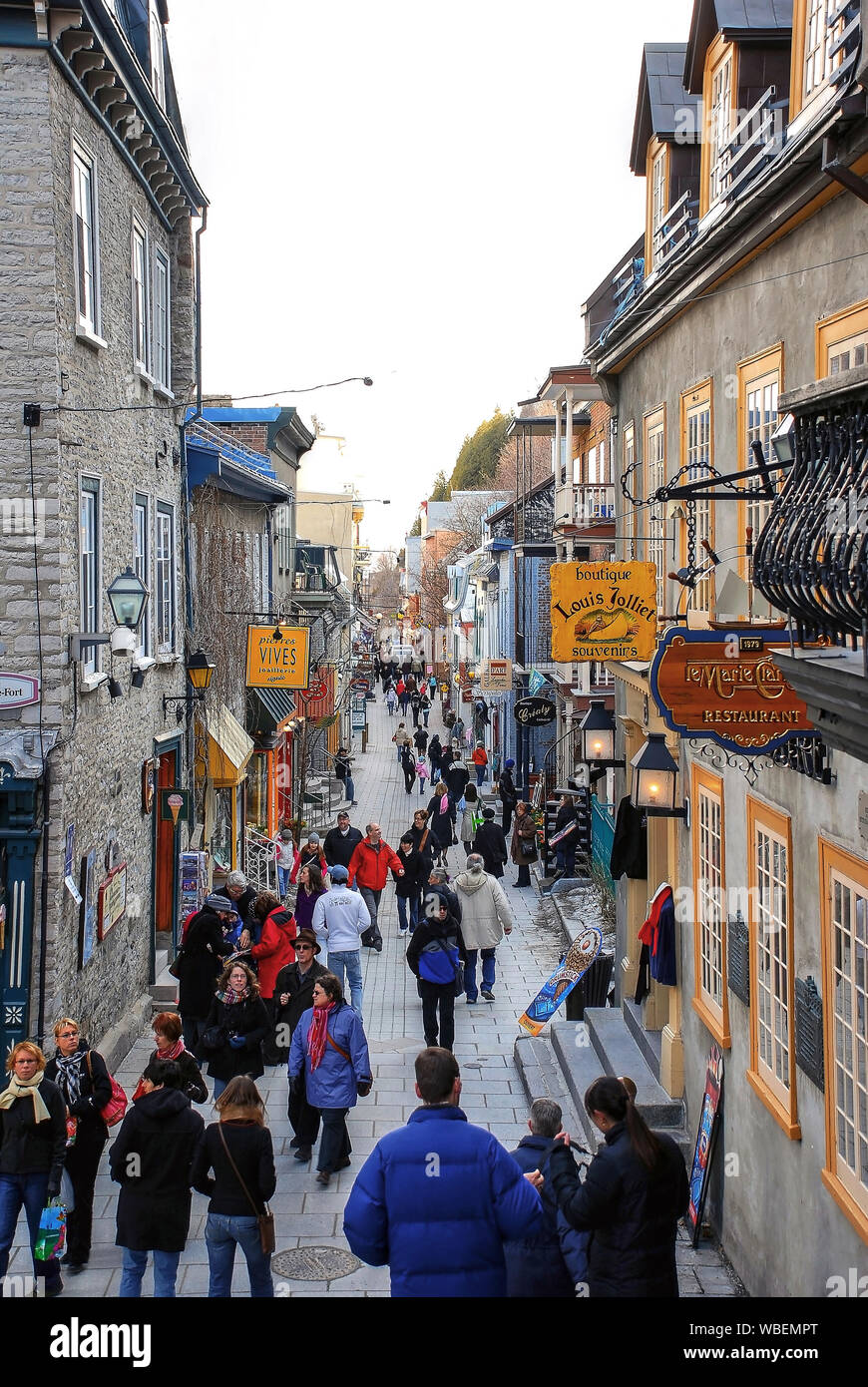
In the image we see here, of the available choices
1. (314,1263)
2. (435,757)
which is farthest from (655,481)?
(435,757)

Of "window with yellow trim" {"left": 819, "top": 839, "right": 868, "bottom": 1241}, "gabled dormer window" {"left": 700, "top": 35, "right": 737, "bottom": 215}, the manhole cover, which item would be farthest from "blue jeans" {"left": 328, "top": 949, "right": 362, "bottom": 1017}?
"gabled dormer window" {"left": 700, "top": 35, "right": 737, "bottom": 215}

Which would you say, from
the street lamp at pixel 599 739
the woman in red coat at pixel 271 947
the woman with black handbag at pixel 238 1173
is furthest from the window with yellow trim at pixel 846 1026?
the street lamp at pixel 599 739

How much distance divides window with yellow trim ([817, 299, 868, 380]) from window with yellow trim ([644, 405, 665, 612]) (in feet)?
16.0

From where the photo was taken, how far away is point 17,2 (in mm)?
10820

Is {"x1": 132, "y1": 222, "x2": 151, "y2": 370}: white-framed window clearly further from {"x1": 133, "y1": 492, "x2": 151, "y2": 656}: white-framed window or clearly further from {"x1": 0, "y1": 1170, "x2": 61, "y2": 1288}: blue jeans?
{"x1": 0, "y1": 1170, "x2": 61, "y2": 1288}: blue jeans

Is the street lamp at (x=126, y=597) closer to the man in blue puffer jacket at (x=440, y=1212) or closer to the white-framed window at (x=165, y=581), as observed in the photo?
the white-framed window at (x=165, y=581)

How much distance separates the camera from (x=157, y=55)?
16344 millimetres

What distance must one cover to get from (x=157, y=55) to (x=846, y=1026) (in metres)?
14.6

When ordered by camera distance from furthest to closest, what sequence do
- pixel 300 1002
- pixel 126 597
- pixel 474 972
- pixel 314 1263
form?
pixel 474 972
pixel 126 597
pixel 300 1002
pixel 314 1263

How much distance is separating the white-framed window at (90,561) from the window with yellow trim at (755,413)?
6.12 meters

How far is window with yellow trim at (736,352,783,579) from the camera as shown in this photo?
8676mm

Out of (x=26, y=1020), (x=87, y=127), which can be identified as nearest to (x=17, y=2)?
(x=87, y=127)

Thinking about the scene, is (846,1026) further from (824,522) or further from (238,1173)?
(238,1173)
